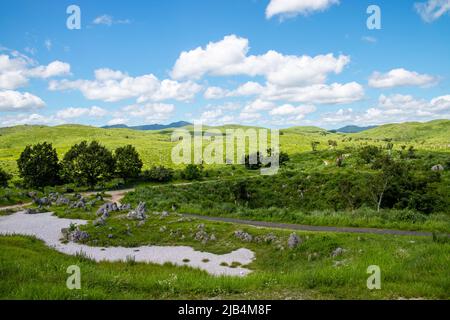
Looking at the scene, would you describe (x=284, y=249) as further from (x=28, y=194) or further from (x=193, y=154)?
(x=193, y=154)

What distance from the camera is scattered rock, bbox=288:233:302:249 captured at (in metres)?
23.0

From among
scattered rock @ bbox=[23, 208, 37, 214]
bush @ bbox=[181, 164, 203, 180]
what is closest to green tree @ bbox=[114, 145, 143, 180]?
bush @ bbox=[181, 164, 203, 180]

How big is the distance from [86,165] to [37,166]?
26.3ft

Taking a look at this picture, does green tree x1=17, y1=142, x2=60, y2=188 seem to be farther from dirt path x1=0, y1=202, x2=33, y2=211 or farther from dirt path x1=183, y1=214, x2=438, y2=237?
dirt path x1=183, y1=214, x2=438, y2=237

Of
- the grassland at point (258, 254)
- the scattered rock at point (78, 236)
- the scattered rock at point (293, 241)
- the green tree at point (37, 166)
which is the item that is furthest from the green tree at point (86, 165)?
the scattered rock at point (293, 241)

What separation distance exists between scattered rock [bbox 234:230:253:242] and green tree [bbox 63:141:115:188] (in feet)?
124

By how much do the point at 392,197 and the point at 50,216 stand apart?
41600mm

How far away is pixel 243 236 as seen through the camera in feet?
87.1

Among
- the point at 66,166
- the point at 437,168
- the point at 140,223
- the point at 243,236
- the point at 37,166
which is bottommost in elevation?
the point at 243,236

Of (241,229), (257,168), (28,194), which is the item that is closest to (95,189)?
(28,194)

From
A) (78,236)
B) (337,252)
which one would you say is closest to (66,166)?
(78,236)

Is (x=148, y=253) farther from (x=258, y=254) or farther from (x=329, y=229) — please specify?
(x=329, y=229)
